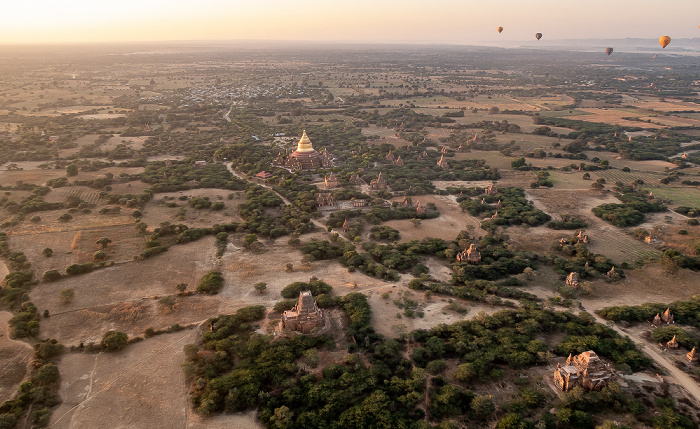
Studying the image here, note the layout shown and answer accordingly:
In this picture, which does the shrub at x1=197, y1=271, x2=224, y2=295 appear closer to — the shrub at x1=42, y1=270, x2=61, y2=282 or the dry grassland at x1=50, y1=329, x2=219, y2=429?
the dry grassland at x1=50, y1=329, x2=219, y2=429

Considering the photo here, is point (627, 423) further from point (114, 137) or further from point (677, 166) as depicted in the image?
point (114, 137)

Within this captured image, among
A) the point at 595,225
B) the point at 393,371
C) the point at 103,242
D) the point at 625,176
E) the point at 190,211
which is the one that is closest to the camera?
the point at 393,371

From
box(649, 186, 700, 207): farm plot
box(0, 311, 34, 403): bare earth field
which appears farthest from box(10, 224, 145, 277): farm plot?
box(649, 186, 700, 207): farm plot

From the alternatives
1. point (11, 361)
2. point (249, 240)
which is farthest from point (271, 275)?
point (11, 361)

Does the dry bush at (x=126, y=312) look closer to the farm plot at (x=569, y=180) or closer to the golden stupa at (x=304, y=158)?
the golden stupa at (x=304, y=158)

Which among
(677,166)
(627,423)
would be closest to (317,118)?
(677,166)

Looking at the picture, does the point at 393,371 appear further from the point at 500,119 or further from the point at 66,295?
the point at 500,119

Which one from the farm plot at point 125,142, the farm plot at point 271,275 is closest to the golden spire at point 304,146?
the farm plot at point 271,275
